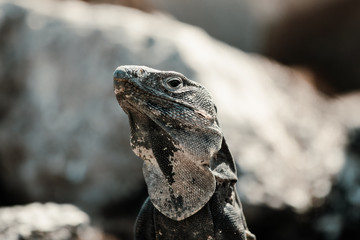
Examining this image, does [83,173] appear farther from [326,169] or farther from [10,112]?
[326,169]

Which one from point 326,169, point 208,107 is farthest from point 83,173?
point 208,107

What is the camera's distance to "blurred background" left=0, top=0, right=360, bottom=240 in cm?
934

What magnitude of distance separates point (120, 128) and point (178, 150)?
581 cm

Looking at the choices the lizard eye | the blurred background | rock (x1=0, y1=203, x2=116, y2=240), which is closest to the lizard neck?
the lizard eye

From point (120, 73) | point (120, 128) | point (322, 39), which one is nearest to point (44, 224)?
point (120, 128)

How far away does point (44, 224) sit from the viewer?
721cm

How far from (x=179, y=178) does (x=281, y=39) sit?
1381 cm

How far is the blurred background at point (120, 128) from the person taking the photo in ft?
30.7

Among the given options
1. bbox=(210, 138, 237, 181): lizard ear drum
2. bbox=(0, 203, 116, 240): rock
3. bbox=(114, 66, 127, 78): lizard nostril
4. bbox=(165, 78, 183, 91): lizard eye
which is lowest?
bbox=(0, 203, 116, 240): rock

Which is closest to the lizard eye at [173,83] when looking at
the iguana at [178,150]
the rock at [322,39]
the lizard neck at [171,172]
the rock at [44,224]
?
the iguana at [178,150]

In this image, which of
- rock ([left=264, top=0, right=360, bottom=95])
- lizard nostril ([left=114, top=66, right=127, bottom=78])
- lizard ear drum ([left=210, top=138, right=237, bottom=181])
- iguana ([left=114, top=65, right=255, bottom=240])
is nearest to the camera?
lizard nostril ([left=114, top=66, right=127, bottom=78])

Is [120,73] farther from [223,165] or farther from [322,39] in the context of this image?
[322,39]

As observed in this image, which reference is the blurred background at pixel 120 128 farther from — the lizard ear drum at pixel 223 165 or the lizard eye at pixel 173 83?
the lizard eye at pixel 173 83

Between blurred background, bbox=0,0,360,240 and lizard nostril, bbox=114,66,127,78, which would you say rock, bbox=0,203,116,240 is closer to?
blurred background, bbox=0,0,360,240
